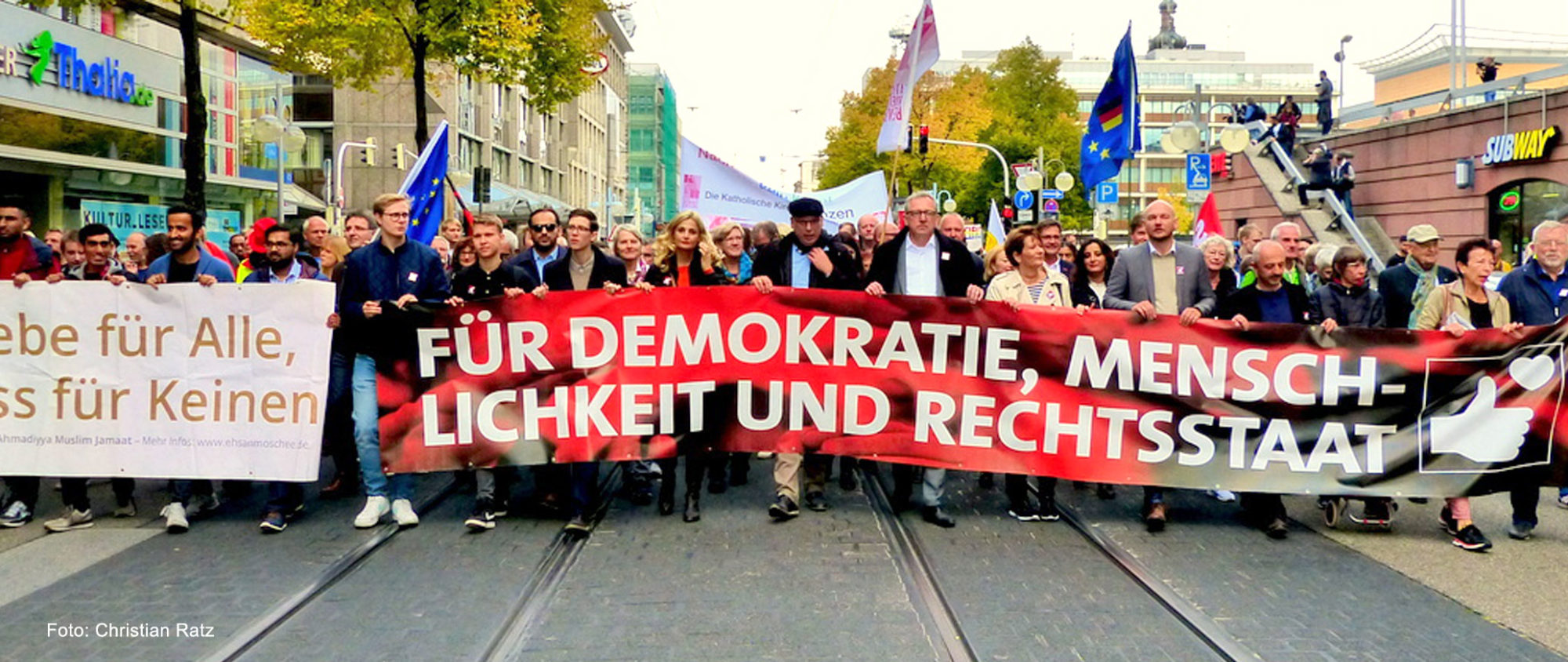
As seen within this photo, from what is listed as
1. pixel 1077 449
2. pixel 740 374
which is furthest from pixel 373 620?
pixel 1077 449

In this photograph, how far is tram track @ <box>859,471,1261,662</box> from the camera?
5.28 metres

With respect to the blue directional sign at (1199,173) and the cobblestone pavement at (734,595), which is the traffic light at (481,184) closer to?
the blue directional sign at (1199,173)

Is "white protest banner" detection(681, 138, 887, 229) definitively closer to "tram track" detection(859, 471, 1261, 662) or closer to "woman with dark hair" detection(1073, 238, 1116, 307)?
"woman with dark hair" detection(1073, 238, 1116, 307)

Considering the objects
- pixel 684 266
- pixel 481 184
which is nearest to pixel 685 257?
pixel 684 266

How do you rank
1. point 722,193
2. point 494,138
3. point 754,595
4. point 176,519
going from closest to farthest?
point 754,595, point 176,519, point 722,193, point 494,138

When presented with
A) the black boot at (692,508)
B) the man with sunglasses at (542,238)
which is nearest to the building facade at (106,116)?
the man with sunglasses at (542,238)

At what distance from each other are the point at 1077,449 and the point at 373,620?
13.7 ft

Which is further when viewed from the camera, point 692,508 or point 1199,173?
point 1199,173

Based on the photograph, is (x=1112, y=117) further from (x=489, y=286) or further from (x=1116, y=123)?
(x=489, y=286)

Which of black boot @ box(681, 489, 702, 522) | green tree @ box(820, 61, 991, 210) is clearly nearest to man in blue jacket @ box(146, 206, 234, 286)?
black boot @ box(681, 489, 702, 522)

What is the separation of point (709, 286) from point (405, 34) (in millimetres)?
15384

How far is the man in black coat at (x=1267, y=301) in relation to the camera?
8000mm

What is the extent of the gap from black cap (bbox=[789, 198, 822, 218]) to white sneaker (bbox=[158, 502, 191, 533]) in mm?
4049

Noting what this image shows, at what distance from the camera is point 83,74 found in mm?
24312
